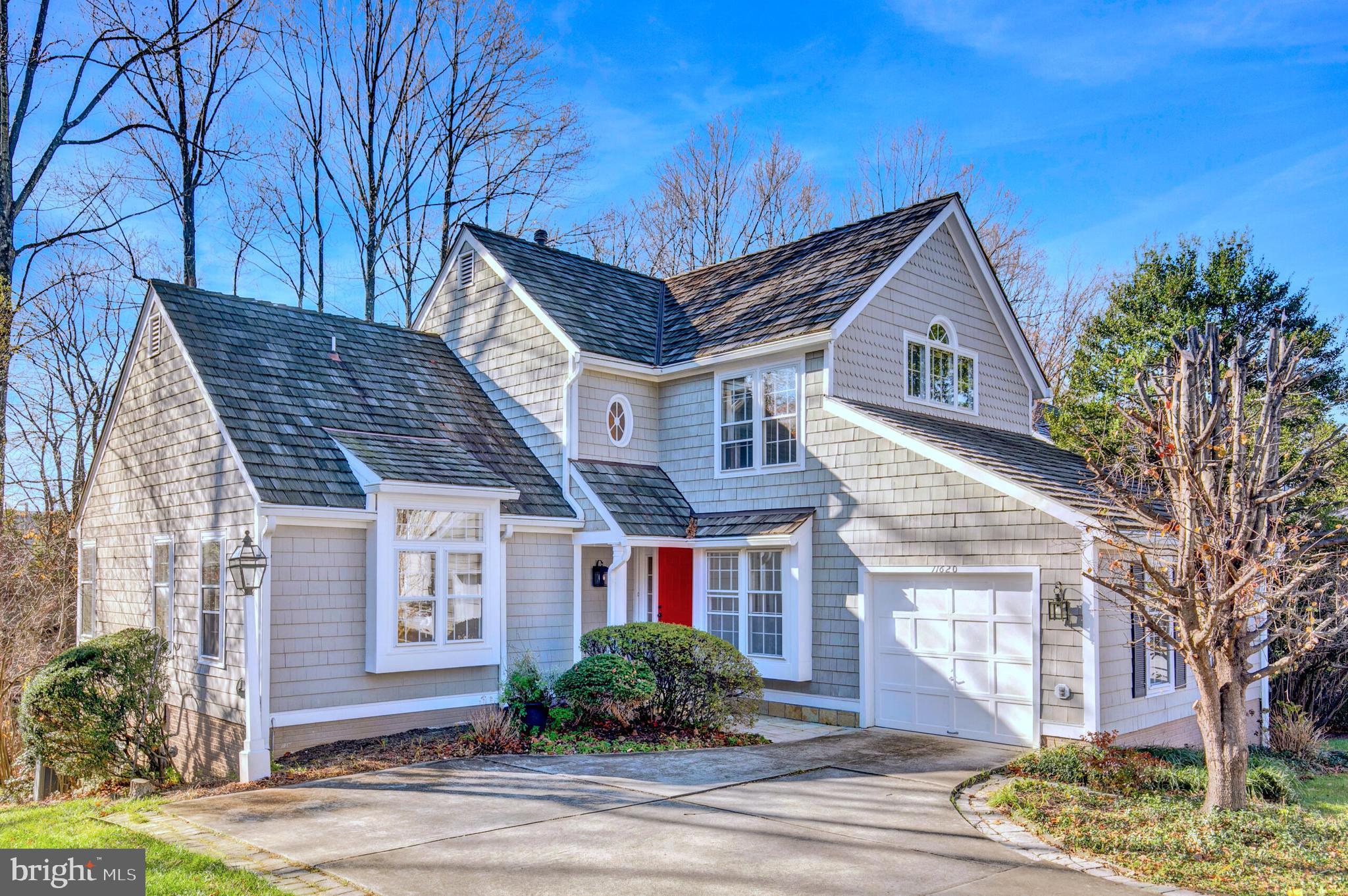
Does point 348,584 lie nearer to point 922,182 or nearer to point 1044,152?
point 1044,152

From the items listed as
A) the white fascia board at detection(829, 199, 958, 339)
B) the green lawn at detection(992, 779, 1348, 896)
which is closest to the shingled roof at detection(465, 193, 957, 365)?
the white fascia board at detection(829, 199, 958, 339)

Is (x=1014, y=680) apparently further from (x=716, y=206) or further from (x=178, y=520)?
(x=716, y=206)

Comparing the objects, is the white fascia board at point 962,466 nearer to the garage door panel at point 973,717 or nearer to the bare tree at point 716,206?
the garage door panel at point 973,717

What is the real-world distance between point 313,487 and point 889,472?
7173 millimetres

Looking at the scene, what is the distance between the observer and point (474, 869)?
6.63 metres

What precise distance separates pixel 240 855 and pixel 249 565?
435cm

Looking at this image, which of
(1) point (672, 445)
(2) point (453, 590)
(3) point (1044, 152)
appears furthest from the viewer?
(3) point (1044, 152)

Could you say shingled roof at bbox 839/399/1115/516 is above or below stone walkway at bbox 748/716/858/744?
above

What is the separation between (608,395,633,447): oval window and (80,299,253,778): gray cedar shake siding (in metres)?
5.76

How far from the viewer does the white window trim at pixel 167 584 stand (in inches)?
506

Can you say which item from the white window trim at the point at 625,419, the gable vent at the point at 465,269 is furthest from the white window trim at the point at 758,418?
the gable vent at the point at 465,269

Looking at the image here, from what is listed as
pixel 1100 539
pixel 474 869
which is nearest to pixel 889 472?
pixel 1100 539

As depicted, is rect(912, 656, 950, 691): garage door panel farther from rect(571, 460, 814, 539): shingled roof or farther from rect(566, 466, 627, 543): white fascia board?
rect(566, 466, 627, 543): white fascia board

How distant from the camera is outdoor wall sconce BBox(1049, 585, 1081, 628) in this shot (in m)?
10.8
